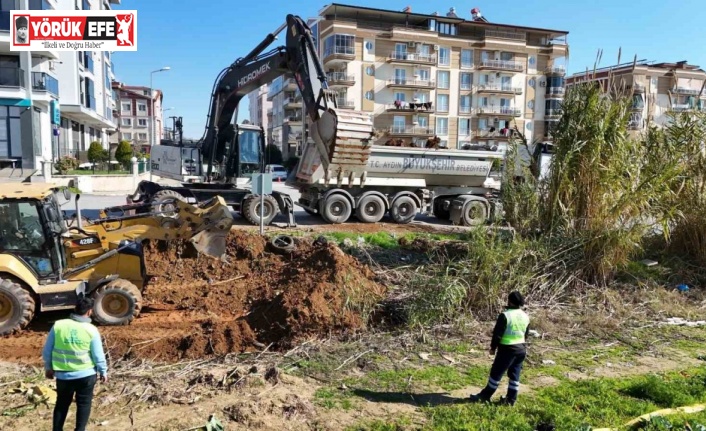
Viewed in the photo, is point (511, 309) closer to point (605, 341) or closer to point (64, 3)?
point (605, 341)

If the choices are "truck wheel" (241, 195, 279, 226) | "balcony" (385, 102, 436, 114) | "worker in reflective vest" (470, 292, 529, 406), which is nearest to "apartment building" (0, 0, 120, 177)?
"truck wheel" (241, 195, 279, 226)

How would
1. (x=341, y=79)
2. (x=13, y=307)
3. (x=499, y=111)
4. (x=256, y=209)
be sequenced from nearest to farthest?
(x=13, y=307) < (x=256, y=209) < (x=341, y=79) < (x=499, y=111)

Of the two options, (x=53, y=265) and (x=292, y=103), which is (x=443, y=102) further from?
(x=53, y=265)

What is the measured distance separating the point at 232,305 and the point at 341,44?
152 ft

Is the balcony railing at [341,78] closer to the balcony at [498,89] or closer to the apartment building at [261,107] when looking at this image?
the balcony at [498,89]

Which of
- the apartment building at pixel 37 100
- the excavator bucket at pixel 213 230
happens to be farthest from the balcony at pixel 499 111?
the excavator bucket at pixel 213 230

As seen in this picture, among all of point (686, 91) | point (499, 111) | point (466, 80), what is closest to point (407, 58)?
point (466, 80)

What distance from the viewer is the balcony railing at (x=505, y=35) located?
194ft

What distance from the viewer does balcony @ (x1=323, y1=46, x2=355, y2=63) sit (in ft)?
168

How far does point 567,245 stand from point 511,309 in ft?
14.0

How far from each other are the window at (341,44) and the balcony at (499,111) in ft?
53.3

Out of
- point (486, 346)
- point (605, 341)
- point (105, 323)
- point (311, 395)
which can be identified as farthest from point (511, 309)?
point (105, 323)

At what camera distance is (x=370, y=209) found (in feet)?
55.0

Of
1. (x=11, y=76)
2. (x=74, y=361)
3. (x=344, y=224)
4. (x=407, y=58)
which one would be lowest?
(x=344, y=224)
